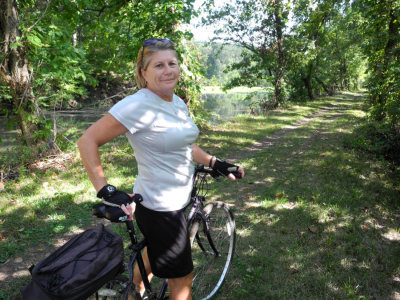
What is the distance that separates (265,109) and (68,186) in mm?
16479

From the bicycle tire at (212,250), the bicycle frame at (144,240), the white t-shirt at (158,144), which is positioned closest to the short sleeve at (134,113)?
the white t-shirt at (158,144)

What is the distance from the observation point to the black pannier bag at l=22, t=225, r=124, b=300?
1.27m

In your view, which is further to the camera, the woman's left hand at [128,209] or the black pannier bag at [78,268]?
the woman's left hand at [128,209]

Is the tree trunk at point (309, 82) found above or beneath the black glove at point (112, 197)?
above

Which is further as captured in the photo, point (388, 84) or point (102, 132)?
point (388, 84)

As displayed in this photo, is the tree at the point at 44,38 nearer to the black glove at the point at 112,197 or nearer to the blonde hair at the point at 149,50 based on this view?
the blonde hair at the point at 149,50

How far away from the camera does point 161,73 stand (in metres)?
1.73

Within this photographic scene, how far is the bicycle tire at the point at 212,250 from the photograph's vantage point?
2.80 meters

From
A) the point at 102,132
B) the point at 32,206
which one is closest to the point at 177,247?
the point at 102,132

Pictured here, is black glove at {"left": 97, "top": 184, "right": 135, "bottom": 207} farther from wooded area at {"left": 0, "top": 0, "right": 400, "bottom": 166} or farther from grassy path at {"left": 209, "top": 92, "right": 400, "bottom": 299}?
wooded area at {"left": 0, "top": 0, "right": 400, "bottom": 166}

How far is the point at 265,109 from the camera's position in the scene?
19734 millimetres

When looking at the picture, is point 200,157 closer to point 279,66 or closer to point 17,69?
point 17,69

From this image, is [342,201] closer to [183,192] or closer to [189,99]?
[183,192]

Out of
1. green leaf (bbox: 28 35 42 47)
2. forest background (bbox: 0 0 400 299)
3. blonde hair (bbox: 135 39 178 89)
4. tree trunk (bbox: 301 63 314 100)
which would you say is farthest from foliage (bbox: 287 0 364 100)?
blonde hair (bbox: 135 39 178 89)
